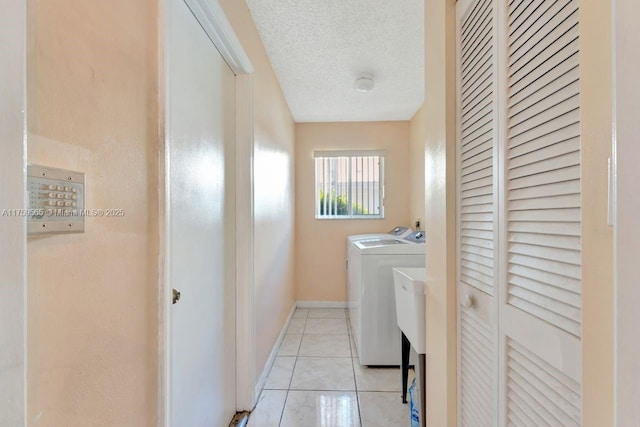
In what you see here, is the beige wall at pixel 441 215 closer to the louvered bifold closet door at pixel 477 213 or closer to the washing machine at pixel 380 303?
the louvered bifold closet door at pixel 477 213

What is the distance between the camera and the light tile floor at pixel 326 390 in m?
1.68

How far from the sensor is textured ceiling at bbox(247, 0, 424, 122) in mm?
1745

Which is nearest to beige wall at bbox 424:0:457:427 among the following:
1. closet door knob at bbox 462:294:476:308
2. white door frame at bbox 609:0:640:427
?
closet door knob at bbox 462:294:476:308

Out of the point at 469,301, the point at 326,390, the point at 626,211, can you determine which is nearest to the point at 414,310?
the point at 469,301

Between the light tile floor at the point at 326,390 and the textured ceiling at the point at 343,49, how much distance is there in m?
2.37

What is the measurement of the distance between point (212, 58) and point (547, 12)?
1.29 meters

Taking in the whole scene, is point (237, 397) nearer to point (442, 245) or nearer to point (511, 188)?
point (442, 245)

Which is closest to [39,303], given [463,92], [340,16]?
[463,92]

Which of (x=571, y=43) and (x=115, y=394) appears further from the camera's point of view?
(x=115, y=394)

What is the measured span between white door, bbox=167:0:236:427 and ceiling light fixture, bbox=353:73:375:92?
4.18ft

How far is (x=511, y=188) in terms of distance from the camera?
775mm

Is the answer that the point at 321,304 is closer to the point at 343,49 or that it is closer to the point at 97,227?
the point at 343,49

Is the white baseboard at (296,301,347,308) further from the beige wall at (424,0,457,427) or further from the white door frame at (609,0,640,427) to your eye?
the white door frame at (609,0,640,427)

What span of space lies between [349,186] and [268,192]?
5.77 feet
